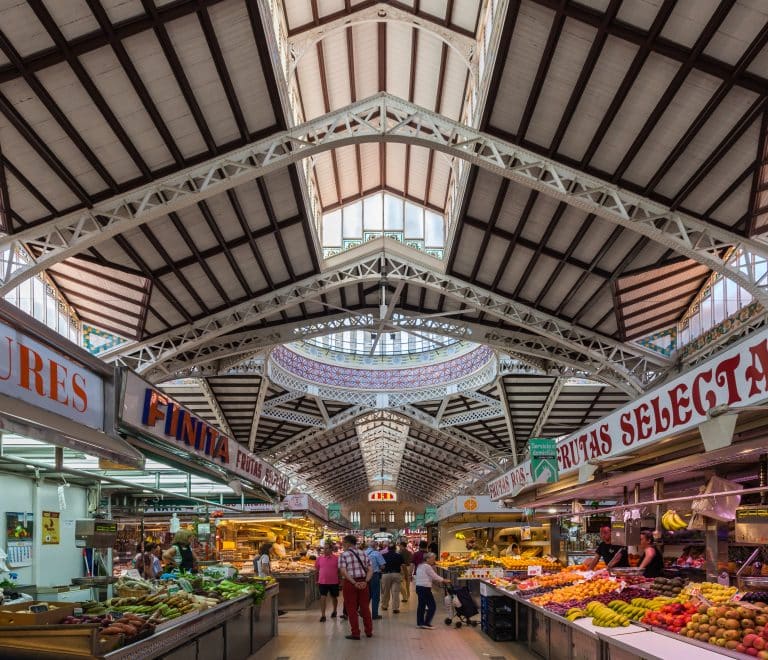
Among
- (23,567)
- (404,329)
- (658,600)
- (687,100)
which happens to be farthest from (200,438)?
(404,329)

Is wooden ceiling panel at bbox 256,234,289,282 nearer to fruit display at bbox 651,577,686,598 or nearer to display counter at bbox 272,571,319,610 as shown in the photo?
display counter at bbox 272,571,319,610

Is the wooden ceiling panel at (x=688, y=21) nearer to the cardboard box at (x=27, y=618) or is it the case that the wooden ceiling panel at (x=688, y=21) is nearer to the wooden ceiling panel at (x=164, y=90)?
the wooden ceiling panel at (x=164, y=90)

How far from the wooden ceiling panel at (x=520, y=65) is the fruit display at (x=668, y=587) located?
731 cm

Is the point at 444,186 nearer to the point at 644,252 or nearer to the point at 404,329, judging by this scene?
the point at 404,329

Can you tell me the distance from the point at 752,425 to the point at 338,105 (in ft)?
46.1

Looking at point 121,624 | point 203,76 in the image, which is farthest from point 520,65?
point 121,624

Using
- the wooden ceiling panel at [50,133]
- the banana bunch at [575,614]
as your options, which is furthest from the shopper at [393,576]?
the wooden ceiling panel at [50,133]

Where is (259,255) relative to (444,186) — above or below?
below

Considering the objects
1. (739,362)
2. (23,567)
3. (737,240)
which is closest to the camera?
(739,362)

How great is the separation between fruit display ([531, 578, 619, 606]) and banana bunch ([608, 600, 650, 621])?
944 mm

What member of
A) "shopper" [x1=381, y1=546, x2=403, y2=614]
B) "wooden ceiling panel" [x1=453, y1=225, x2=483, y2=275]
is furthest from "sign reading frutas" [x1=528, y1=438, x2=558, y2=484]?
"wooden ceiling panel" [x1=453, y1=225, x2=483, y2=275]

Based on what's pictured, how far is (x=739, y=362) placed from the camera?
5.43 metres

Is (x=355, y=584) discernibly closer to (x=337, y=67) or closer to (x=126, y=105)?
(x=126, y=105)

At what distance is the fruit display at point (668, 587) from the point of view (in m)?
7.71
